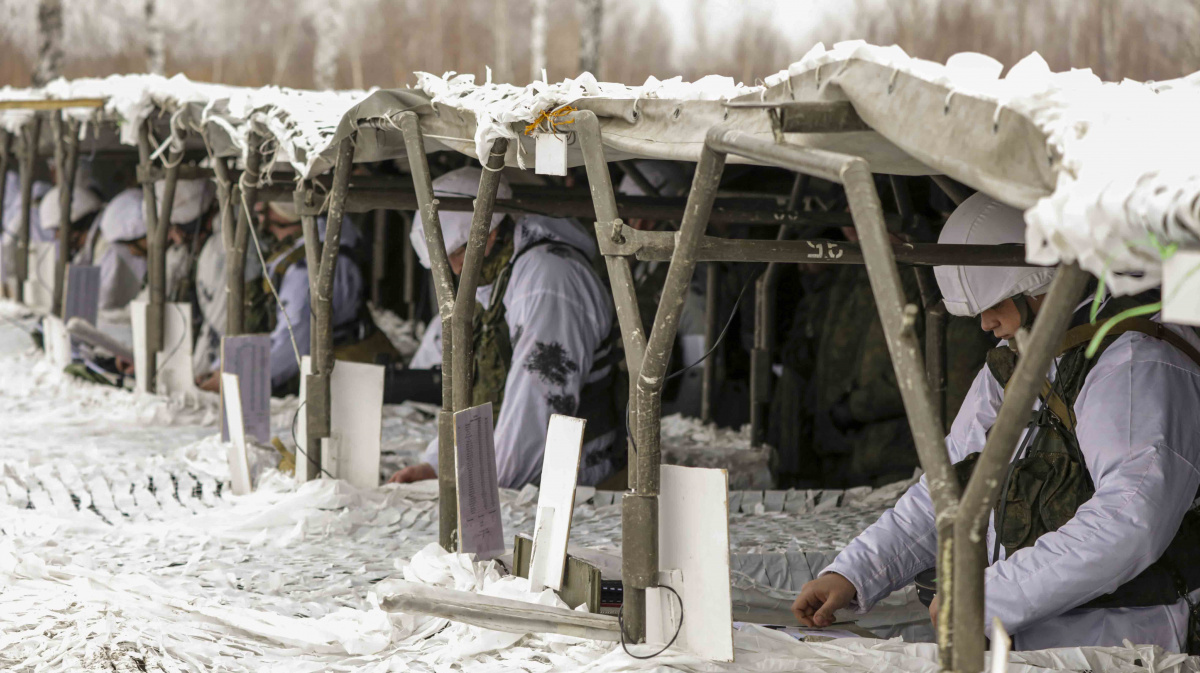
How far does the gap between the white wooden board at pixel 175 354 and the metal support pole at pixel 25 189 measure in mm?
2309

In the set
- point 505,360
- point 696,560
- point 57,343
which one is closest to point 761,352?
point 505,360

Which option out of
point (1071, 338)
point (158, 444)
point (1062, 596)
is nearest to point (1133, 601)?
point (1062, 596)

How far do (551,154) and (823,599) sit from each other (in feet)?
4.14

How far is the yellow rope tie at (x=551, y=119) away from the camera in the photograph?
2670mm

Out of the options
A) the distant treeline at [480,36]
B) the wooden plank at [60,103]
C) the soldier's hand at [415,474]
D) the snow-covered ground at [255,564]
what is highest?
the distant treeline at [480,36]

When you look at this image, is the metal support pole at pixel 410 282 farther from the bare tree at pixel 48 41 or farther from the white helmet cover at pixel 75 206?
the bare tree at pixel 48 41

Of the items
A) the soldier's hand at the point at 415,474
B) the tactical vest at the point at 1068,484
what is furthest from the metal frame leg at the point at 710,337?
the tactical vest at the point at 1068,484

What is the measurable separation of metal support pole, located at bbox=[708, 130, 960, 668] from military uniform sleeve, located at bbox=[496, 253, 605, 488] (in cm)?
245

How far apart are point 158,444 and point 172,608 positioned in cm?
267

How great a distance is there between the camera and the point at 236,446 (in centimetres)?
446

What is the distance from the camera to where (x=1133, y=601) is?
98.2 inches

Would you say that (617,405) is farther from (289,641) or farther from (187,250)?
(187,250)

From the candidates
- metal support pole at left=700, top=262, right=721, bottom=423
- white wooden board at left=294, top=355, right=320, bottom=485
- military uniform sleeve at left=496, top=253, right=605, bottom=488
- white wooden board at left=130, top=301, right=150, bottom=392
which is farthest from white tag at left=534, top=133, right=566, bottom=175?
white wooden board at left=130, top=301, right=150, bottom=392

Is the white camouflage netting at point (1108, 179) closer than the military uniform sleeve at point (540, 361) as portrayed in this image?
Yes
